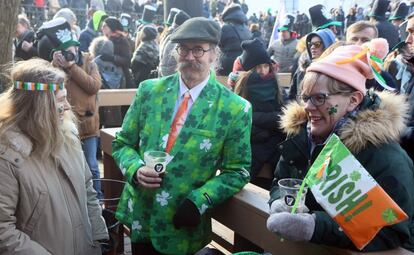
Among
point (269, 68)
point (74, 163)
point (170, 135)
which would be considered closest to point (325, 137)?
point (170, 135)

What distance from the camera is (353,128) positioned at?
1950 millimetres

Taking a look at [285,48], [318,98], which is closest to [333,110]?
[318,98]

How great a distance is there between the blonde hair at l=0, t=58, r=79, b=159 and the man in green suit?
419mm

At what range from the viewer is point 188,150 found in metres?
2.46

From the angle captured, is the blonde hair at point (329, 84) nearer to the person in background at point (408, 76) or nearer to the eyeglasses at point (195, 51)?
the eyeglasses at point (195, 51)

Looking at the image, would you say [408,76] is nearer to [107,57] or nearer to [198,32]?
[198,32]

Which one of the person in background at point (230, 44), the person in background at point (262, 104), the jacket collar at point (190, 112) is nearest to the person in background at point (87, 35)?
the person in background at point (230, 44)

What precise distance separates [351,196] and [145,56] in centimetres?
584

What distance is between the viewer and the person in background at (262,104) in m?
4.13

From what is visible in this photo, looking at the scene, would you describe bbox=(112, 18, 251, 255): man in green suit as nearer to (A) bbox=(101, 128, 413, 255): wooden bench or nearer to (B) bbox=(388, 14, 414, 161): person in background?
(A) bbox=(101, 128, 413, 255): wooden bench

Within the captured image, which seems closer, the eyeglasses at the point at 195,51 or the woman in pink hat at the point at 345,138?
the woman in pink hat at the point at 345,138

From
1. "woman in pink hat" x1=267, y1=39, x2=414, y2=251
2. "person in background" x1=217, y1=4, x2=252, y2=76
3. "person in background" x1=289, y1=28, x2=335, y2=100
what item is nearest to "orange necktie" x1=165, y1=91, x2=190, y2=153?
"woman in pink hat" x1=267, y1=39, x2=414, y2=251

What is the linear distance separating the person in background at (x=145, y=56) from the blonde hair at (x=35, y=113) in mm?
4712

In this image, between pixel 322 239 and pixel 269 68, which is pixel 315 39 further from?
pixel 322 239
